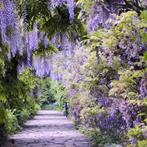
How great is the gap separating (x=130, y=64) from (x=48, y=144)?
18.7 ft

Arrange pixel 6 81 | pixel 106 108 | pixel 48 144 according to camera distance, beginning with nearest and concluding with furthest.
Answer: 1. pixel 106 108
2. pixel 6 81
3. pixel 48 144

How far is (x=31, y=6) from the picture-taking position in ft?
21.0

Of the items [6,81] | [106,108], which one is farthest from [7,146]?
[106,108]

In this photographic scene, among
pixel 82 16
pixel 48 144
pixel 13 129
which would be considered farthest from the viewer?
pixel 13 129

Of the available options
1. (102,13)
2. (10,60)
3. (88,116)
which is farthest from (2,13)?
(88,116)

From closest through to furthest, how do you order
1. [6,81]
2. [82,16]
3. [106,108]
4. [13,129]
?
[82,16]
[106,108]
[6,81]
[13,129]

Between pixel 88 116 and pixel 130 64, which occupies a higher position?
pixel 130 64

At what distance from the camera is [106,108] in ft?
34.3

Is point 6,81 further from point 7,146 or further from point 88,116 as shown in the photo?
Answer: point 88,116

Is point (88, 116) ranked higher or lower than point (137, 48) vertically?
lower

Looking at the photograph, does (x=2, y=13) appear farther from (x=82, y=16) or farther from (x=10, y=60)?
(x=10, y=60)

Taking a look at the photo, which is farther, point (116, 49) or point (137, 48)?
point (116, 49)

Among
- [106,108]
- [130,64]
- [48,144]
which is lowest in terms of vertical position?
[48,144]

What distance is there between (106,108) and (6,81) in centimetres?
276
